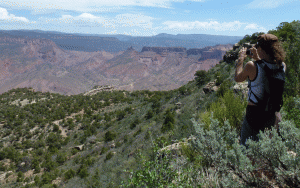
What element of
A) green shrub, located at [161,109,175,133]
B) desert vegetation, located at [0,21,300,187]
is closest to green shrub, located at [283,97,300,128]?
desert vegetation, located at [0,21,300,187]

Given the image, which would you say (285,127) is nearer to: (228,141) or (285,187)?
(285,187)

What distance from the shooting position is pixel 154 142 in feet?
8.94

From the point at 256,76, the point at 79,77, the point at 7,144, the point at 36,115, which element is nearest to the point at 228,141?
the point at 256,76

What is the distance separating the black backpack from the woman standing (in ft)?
0.12

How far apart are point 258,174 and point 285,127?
66 centimetres

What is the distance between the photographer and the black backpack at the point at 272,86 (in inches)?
79.2

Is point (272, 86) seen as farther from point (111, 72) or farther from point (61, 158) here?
point (111, 72)

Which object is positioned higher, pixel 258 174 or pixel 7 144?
pixel 258 174

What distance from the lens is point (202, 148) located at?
7.68ft

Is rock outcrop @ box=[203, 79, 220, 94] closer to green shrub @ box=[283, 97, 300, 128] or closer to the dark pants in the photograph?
green shrub @ box=[283, 97, 300, 128]

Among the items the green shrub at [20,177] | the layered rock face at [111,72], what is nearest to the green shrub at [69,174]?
the green shrub at [20,177]

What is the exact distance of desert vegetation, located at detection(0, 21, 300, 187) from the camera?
72.1 inches

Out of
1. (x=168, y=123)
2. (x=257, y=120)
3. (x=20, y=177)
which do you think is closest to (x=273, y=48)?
(x=257, y=120)

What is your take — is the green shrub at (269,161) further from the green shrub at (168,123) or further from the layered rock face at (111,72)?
the layered rock face at (111,72)
